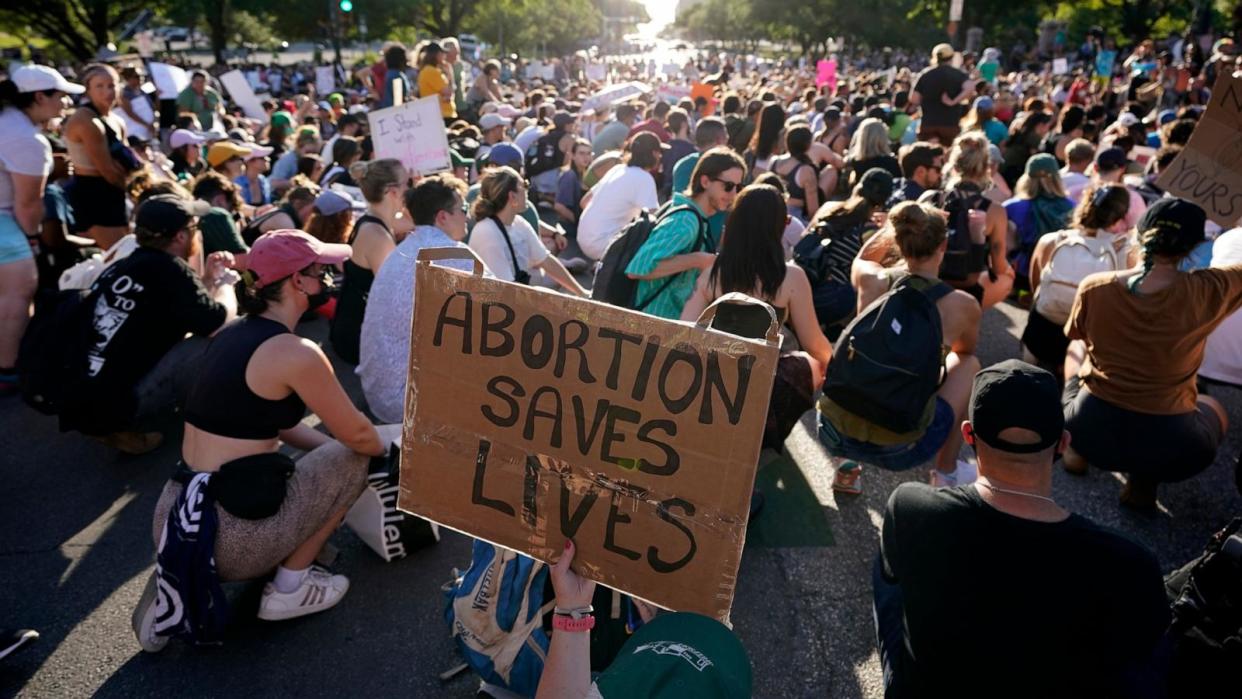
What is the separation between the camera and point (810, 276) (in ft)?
17.8

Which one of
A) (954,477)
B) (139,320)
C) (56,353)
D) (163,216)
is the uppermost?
(163,216)

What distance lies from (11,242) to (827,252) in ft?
18.9

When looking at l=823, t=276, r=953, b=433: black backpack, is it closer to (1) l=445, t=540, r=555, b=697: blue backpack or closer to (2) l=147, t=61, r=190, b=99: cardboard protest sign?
(1) l=445, t=540, r=555, b=697: blue backpack

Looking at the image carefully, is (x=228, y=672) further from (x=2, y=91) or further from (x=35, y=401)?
(x=2, y=91)

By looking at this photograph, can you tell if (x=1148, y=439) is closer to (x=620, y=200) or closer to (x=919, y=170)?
(x=919, y=170)

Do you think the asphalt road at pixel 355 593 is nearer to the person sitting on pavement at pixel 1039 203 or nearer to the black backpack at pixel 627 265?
the black backpack at pixel 627 265

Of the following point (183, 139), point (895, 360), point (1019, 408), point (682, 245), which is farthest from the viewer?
→ point (183, 139)

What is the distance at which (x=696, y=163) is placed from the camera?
16.9ft

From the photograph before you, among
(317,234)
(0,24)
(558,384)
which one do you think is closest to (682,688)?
(558,384)

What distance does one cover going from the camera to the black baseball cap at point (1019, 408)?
6.67ft

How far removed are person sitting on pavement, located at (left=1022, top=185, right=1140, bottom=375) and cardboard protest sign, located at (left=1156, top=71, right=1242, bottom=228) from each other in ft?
1.14

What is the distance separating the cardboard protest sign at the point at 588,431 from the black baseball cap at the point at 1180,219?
2.95 m

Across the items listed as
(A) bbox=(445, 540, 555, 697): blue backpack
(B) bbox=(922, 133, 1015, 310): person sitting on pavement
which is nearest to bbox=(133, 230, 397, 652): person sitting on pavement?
(A) bbox=(445, 540, 555, 697): blue backpack

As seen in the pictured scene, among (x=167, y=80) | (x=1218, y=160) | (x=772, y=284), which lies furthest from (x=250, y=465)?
(x=167, y=80)
